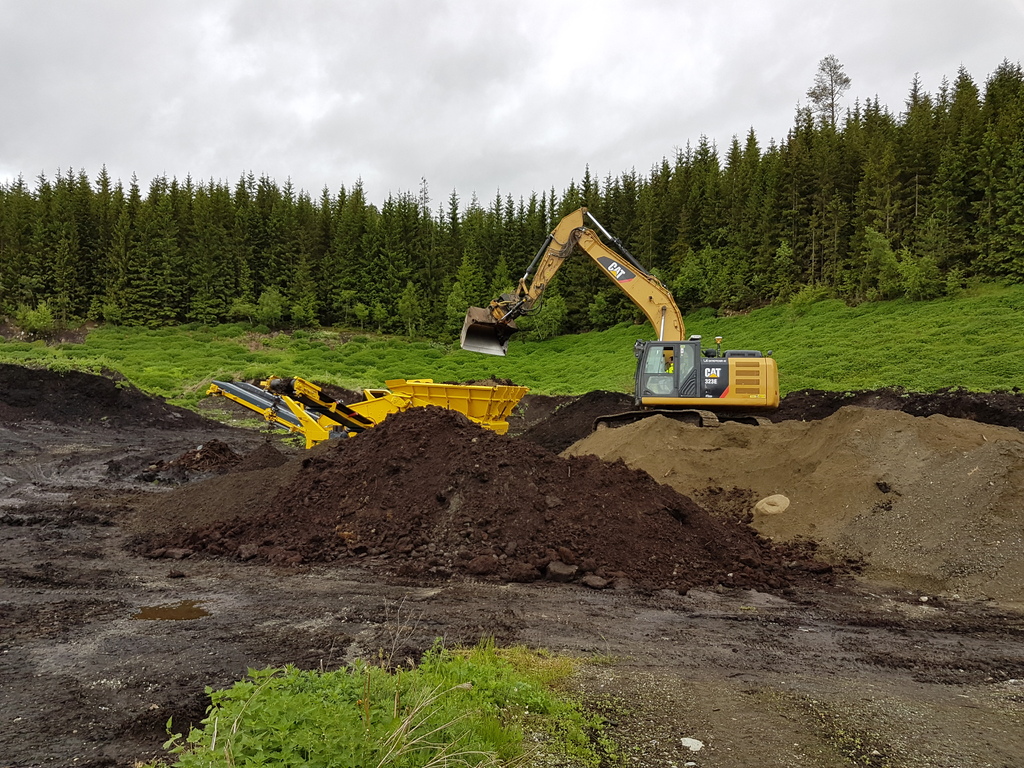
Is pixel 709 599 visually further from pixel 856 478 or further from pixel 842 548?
pixel 856 478

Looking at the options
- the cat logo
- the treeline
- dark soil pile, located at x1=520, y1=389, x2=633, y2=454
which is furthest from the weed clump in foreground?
the treeline

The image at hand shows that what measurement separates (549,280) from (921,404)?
416 inches

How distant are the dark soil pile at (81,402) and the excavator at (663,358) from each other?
13.1 meters

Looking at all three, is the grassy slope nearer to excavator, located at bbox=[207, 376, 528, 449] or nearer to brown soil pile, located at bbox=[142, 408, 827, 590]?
excavator, located at bbox=[207, 376, 528, 449]

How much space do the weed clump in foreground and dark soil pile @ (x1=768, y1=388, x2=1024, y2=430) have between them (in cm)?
1144

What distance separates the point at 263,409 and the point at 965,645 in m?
13.4

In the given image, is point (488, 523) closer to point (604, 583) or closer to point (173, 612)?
point (604, 583)

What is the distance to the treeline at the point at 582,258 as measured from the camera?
3319cm

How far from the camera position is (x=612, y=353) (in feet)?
129

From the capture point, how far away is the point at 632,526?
298 inches

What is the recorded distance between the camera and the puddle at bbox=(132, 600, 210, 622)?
5.41 meters

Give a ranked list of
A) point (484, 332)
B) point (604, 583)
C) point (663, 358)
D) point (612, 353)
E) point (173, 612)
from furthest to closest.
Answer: point (612, 353), point (484, 332), point (663, 358), point (604, 583), point (173, 612)

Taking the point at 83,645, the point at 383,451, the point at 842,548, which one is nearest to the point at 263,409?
the point at 383,451

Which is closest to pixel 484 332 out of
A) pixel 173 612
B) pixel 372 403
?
pixel 372 403
